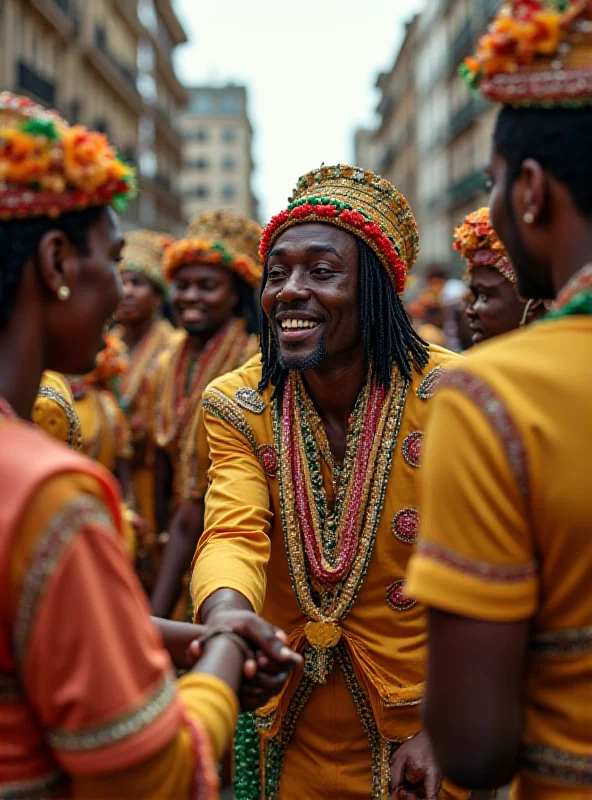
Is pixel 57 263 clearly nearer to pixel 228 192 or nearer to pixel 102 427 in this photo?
pixel 102 427

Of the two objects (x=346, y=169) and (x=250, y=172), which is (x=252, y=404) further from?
(x=250, y=172)

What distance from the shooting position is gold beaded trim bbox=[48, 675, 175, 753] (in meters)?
1.58

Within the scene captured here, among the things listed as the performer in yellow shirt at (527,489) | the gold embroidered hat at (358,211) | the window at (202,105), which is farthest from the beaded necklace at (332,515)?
the window at (202,105)

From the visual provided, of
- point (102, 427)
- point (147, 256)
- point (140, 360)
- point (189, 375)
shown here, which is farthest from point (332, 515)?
point (147, 256)

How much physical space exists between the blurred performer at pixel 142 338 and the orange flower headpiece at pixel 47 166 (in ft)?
16.7

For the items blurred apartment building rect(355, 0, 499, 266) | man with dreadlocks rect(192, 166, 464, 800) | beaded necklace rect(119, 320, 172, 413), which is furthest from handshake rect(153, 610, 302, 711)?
blurred apartment building rect(355, 0, 499, 266)

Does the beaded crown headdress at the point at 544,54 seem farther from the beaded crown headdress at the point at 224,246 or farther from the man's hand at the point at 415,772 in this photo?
the beaded crown headdress at the point at 224,246

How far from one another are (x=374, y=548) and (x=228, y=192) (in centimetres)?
10598

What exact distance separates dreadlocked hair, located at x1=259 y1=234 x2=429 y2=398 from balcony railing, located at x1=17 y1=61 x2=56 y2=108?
2178cm

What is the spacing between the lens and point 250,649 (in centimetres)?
231

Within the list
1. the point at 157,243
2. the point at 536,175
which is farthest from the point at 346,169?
the point at 157,243

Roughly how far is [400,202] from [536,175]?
1.72m

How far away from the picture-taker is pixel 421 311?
11.5 meters

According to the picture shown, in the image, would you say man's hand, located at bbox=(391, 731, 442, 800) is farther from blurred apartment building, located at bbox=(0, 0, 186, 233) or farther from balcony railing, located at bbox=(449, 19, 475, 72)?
balcony railing, located at bbox=(449, 19, 475, 72)
